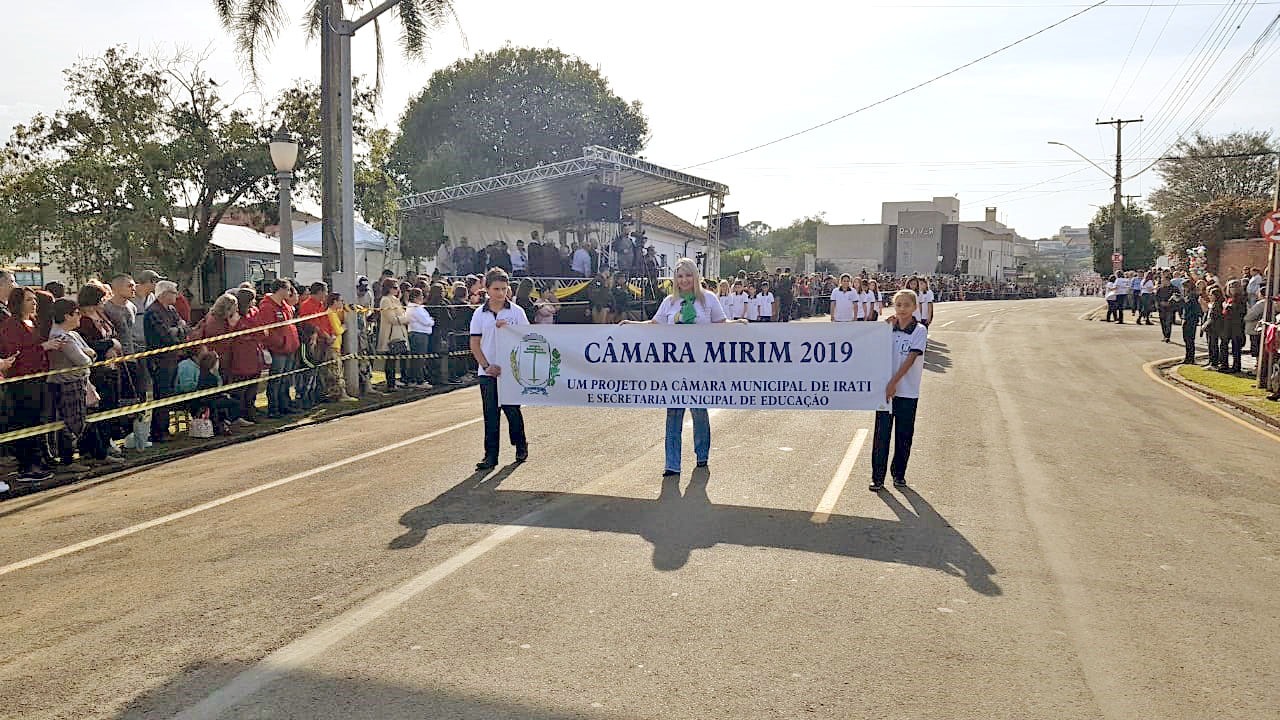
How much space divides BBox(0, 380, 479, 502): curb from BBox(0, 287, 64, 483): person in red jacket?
1.07 feet

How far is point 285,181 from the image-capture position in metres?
16.3

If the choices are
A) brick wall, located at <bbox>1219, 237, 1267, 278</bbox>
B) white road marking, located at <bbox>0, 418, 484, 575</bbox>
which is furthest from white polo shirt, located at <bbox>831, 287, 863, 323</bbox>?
brick wall, located at <bbox>1219, 237, 1267, 278</bbox>

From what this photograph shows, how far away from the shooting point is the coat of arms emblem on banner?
9.68m

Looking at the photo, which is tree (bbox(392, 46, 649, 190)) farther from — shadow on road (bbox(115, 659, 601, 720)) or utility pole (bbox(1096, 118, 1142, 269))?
shadow on road (bbox(115, 659, 601, 720))

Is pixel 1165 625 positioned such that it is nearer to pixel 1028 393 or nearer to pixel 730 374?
pixel 730 374

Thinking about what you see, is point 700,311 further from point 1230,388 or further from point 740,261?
point 740,261

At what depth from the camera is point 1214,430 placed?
41.8ft

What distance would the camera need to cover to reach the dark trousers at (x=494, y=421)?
31.0ft

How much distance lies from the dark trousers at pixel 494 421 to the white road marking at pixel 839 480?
306 cm

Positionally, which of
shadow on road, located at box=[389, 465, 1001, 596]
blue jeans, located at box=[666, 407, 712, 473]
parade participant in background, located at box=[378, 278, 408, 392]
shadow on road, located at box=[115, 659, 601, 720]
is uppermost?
parade participant in background, located at box=[378, 278, 408, 392]

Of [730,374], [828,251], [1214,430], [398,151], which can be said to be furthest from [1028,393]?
[828,251]

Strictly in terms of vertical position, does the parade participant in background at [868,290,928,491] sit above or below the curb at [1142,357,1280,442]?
above

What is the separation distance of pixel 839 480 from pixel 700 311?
1995mm

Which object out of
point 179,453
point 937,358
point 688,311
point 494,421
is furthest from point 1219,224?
point 179,453
